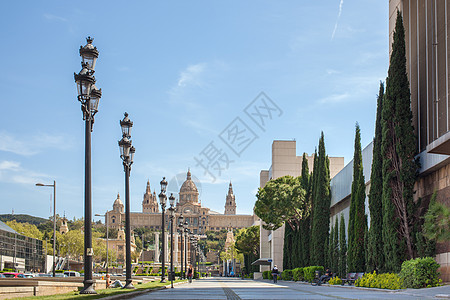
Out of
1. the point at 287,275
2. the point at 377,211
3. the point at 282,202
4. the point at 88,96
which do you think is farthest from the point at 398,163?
the point at 287,275

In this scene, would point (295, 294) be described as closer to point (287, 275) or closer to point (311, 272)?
point (311, 272)

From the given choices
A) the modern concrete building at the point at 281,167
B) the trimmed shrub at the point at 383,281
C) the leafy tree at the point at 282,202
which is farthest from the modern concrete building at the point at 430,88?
the modern concrete building at the point at 281,167

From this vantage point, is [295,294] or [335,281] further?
[335,281]

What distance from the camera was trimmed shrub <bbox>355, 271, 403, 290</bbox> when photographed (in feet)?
63.9

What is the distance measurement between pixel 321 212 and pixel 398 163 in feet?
54.7

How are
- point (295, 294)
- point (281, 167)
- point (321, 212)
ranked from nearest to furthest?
point (295, 294) → point (321, 212) → point (281, 167)

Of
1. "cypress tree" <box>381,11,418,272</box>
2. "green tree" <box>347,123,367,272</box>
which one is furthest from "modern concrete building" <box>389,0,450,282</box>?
"green tree" <box>347,123,367,272</box>

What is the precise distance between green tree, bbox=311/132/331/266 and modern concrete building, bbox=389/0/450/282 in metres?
15.3

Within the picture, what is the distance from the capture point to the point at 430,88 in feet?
70.9

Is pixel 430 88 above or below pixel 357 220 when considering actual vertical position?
above

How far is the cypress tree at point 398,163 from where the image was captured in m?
21.6

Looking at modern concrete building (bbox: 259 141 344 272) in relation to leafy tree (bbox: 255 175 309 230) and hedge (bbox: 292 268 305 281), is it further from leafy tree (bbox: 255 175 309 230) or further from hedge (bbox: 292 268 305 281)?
hedge (bbox: 292 268 305 281)

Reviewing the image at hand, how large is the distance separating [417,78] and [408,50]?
77.9 inches

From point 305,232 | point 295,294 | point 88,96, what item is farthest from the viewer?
point 305,232
